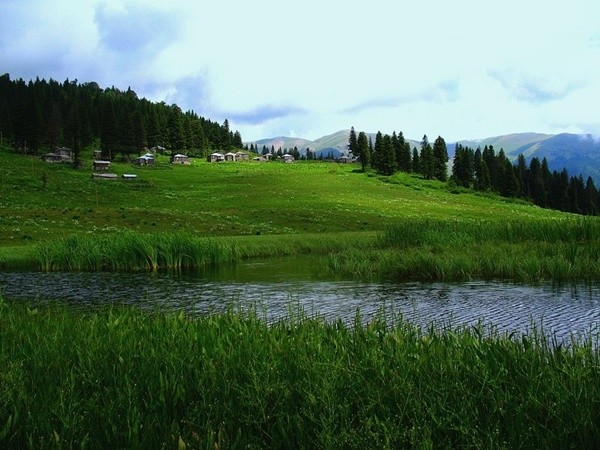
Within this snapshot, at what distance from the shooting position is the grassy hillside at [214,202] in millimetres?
69500

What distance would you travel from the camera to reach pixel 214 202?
98875 millimetres

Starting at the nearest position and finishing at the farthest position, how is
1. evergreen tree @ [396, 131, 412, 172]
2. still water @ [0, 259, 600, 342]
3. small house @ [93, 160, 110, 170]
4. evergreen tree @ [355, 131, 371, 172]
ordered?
still water @ [0, 259, 600, 342] → small house @ [93, 160, 110, 170] → evergreen tree @ [355, 131, 371, 172] → evergreen tree @ [396, 131, 412, 172]

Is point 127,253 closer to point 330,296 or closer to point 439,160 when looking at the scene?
point 330,296

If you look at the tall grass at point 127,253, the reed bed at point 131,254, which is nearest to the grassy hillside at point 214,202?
the reed bed at point 131,254

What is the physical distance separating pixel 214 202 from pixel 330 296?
78.4 metres

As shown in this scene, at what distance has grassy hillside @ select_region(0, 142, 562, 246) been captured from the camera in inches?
2736

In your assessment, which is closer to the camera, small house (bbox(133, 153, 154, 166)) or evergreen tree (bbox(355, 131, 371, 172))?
small house (bbox(133, 153, 154, 166))

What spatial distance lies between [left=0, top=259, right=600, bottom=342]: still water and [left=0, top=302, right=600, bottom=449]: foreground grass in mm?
4488

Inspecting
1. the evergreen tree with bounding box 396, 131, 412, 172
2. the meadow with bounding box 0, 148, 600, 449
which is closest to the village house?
the evergreen tree with bounding box 396, 131, 412, 172

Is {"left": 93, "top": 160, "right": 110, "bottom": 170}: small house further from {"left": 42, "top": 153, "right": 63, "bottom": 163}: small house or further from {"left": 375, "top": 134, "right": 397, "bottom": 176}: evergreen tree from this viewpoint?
{"left": 375, "top": 134, "right": 397, "bottom": 176}: evergreen tree

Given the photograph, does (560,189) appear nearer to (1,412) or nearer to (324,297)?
(324,297)

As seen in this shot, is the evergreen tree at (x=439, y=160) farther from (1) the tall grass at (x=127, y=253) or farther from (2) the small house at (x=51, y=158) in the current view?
(1) the tall grass at (x=127, y=253)

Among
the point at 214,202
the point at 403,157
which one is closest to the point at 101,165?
the point at 214,202

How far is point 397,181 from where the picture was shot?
5704 inches
